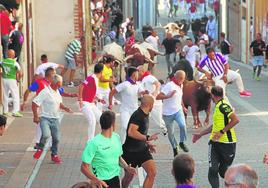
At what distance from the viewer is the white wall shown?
2917 cm

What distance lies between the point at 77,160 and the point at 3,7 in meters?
7.30

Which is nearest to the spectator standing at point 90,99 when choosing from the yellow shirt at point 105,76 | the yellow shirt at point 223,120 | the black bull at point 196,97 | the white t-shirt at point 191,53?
the yellow shirt at point 105,76

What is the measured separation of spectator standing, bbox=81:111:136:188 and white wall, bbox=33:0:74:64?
18.6 m

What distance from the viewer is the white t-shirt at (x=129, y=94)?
51.4ft

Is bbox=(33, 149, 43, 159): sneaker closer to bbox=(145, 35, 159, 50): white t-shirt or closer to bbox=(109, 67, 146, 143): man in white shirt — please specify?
bbox=(109, 67, 146, 143): man in white shirt

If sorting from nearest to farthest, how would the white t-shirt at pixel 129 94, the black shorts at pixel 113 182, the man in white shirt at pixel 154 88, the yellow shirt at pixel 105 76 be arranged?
the black shorts at pixel 113 182 < the white t-shirt at pixel 129 94 < the man in white shirt at pixel 154 88 < the yellow shirt at pixel 105 76

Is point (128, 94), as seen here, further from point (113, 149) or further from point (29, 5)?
point (29, 5)

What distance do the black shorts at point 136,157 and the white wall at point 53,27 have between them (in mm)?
16971

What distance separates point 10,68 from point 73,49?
7.43m

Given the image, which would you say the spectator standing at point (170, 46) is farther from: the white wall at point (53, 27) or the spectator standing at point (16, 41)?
the spectator standing at point (16, 41)

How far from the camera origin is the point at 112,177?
10781mm

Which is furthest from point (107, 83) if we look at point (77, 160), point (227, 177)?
point (227, 177)

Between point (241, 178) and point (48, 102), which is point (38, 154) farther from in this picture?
point (241, 178)

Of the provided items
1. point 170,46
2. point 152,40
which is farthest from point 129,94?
point 170,46
